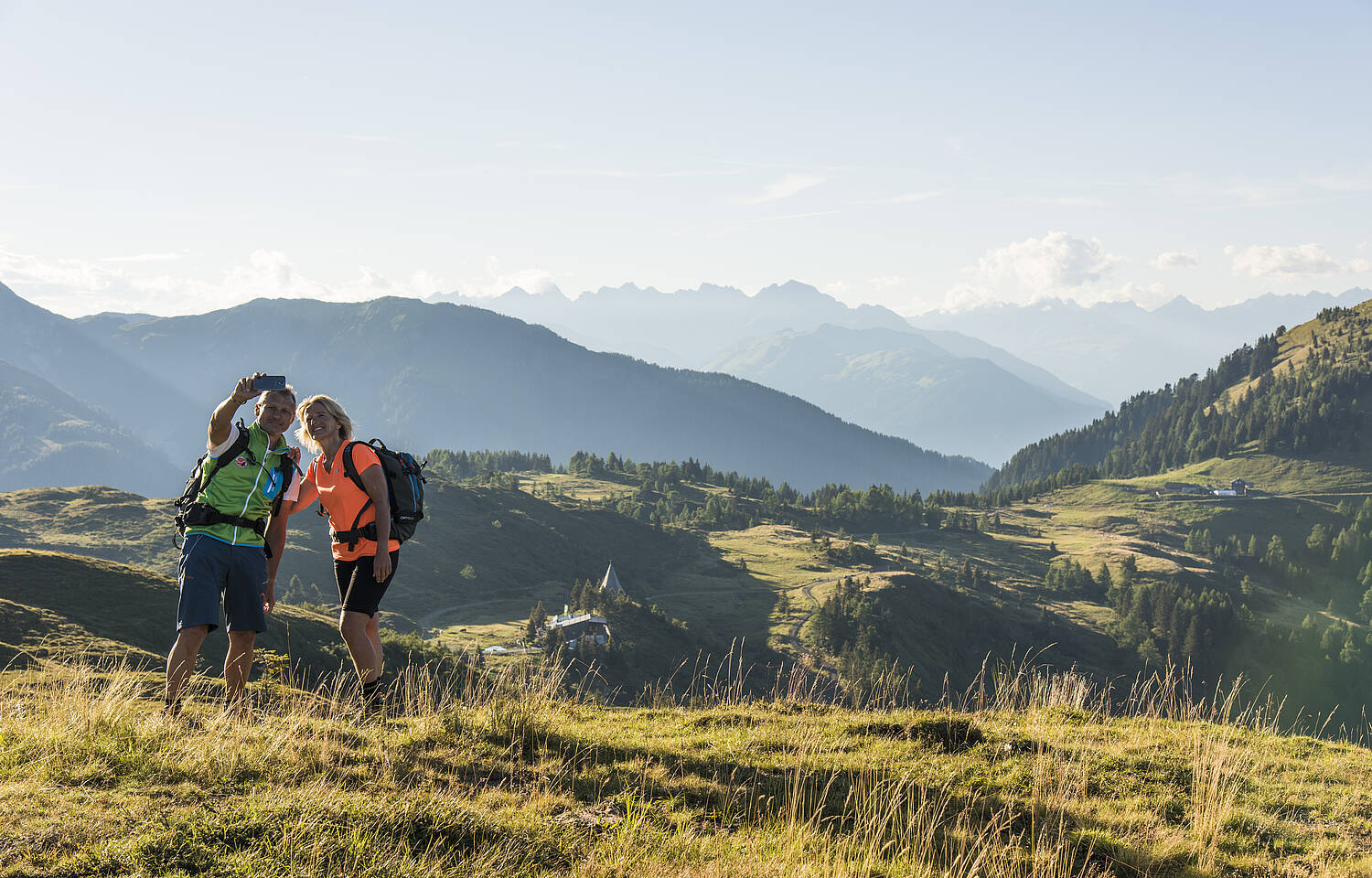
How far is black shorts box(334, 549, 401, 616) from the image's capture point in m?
8.85

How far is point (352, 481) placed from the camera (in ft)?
28.9

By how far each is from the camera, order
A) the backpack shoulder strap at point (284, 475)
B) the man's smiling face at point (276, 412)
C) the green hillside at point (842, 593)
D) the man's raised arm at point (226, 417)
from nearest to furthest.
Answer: the man's raised arm at point (226, 417), the man's smiling face at point (276, 412), the backpack shoulder strap at point (284, 475), the green hillside at point (842, 593)

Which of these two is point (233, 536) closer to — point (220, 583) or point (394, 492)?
point (220, 583)

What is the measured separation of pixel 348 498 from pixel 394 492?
494 mm

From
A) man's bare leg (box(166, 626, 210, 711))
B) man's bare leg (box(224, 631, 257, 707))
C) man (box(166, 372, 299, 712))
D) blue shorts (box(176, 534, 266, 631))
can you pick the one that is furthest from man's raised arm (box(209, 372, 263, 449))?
man's bare leg (box(224, 631, 257, 707))

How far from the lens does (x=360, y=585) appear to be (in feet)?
29.1

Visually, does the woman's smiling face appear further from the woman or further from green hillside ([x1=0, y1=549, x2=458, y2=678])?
green hillside ([x1=0, y1=549, x2=458, y2=678])

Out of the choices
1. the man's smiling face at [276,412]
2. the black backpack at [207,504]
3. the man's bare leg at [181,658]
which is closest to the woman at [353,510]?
the man's smiling face at [276,412]

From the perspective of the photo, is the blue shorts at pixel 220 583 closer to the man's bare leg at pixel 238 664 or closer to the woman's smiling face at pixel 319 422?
the man's bare leg at pixel 238 664

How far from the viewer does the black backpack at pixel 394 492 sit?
29.0ft

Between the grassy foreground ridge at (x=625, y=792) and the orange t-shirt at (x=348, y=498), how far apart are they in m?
1.74

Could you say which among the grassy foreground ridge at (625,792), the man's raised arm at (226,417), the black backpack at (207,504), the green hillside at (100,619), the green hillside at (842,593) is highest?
the man's raised arm at (226,417)

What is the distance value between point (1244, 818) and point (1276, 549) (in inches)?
9108

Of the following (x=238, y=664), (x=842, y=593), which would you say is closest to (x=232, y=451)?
(x=238, y=664)
